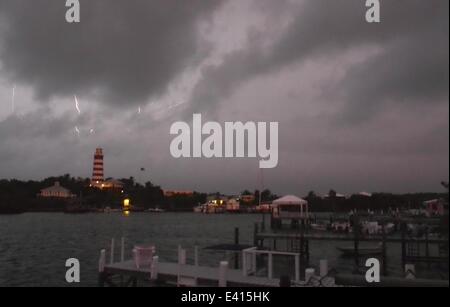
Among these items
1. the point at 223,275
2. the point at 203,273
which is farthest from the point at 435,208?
the point at 223,275

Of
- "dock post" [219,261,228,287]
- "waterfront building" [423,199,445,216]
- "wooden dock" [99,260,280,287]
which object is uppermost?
"waterfront building" [423,199,445,216]

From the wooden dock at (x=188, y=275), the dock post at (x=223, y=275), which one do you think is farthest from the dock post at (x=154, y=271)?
the dock post at (x=223, y=275)

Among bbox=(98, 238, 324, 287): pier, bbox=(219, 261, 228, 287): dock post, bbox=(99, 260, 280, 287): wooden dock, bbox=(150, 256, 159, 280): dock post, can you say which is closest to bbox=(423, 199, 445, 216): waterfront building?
bbox=(98, 238, 324, 287): pier

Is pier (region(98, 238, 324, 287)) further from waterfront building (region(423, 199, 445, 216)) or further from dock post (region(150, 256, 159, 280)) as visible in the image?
waterfront building (region(423, 199, 445, 216))

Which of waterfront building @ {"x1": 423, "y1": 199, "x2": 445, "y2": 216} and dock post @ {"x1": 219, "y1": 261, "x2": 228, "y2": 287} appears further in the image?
waterfront building @ {"x1": 423, "y1": 199, "x2": 445, "y2": 216}

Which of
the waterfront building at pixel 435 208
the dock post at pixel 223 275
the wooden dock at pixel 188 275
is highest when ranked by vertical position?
the waterfront building at pixel 435 208

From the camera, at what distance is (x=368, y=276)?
536 inches

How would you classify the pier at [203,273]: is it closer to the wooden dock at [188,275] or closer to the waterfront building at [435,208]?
the wooden dock at [188,275]

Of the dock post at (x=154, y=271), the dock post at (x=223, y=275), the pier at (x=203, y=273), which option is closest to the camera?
the dock post at (x=223, y=275)

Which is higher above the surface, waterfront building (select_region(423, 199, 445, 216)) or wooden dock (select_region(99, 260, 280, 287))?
waterfront building (select_region(423, 199, 445, 216))

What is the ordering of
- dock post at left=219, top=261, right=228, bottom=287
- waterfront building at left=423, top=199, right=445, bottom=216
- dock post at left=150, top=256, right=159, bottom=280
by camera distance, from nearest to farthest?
dock post at left=219, top=261, right=228, bottom=287, waterfront building at left=423, top=199, right=445, bottom=216, dock post at left=150, top=256, right=159, bottom=280

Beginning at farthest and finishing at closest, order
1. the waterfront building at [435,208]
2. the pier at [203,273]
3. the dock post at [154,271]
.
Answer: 1. the dock post at [154,271]
2. the waterfront building at [435,208]
3. the pier at [203,273]

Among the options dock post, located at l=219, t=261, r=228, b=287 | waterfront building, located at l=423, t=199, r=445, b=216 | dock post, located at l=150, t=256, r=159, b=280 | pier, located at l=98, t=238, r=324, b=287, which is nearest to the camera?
dock post, located at l=219, t=261, r=228, b=287
